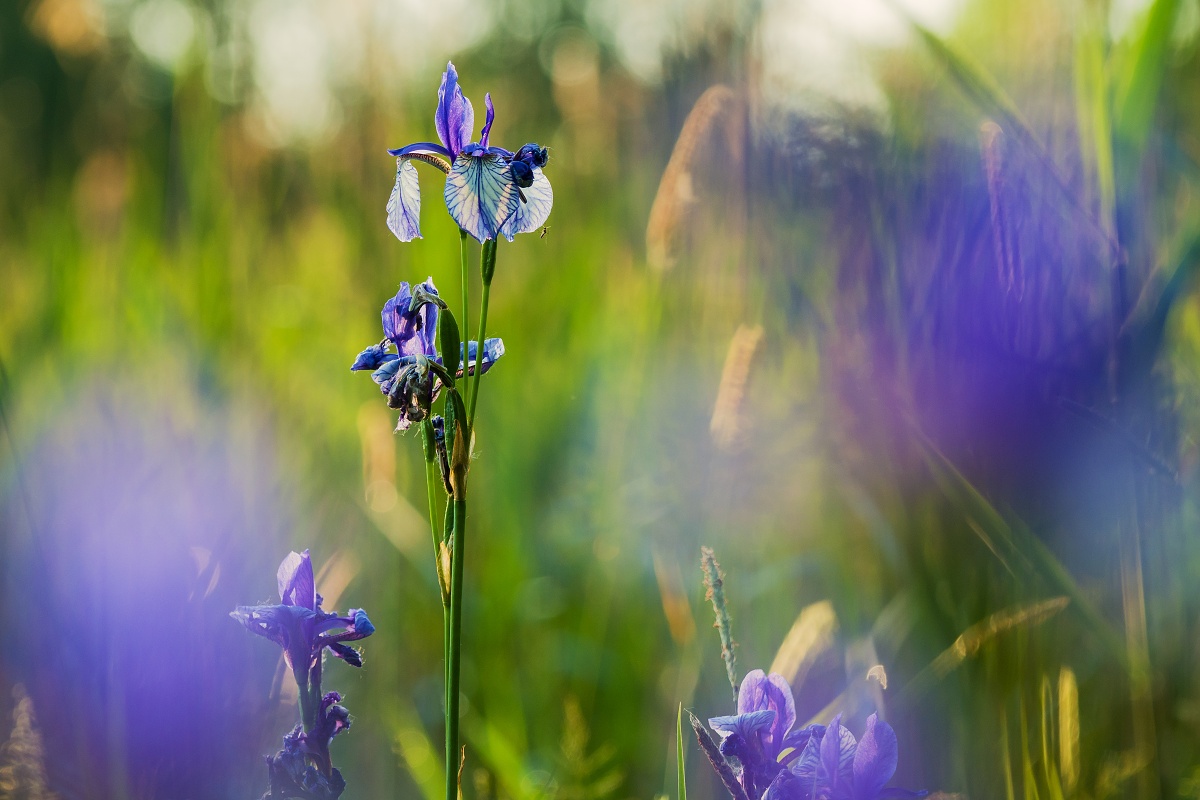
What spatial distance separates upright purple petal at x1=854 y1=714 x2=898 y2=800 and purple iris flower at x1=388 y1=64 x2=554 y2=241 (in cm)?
40

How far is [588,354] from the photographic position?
1836mm

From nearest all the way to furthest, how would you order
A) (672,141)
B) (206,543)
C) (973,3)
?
(206,543) → (973,3) → (672,141)

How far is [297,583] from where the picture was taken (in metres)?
0.67

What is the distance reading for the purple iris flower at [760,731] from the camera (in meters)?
Result: 0.61

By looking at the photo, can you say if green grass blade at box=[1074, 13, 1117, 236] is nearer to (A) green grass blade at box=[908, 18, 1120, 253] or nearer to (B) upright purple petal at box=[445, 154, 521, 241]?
(A) green grass blade at box=[908, 18, 1120, 253]

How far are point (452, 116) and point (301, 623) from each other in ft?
1.21

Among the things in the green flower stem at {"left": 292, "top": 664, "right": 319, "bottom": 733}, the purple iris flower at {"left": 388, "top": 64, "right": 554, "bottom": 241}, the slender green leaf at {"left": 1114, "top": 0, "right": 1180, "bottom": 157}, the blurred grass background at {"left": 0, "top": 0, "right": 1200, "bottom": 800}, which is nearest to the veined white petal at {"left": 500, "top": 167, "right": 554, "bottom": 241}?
the purple iris flower at {"left": 388, "top": 64, "right": 554, "bottom": 241}

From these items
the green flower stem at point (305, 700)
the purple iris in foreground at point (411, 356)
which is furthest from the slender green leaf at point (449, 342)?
the green flower stem at point (305, 700)

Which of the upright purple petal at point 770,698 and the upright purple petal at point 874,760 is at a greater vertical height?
the upright purple petal at point 770,698

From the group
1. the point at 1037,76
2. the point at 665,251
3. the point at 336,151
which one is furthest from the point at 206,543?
the point at 336,151

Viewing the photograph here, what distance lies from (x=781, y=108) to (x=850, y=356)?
52cm

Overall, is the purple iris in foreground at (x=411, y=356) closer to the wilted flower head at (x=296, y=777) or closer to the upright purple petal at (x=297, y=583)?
the upright purple petal at (x=297, y=583)

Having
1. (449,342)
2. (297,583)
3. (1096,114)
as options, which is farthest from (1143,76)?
(297,583)

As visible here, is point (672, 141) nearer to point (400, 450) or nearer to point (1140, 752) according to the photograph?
point (400, 450)
